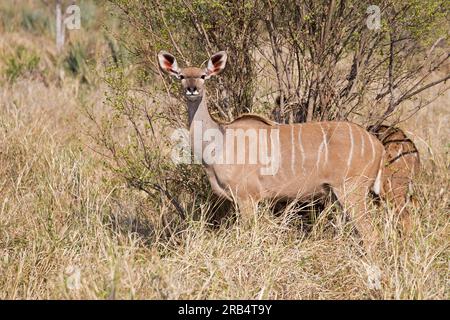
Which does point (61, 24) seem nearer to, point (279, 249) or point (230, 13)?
point (230, 13)

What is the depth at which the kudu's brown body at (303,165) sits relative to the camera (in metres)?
4.59

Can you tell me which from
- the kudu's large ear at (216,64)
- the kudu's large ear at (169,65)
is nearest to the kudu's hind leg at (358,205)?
the kudu's large ear at (216,64)

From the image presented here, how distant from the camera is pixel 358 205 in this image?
4621mm

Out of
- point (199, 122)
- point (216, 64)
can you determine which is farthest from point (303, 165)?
point (216, 64)

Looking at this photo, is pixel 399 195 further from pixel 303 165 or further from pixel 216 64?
pixel 216 64

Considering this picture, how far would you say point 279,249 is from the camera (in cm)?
427

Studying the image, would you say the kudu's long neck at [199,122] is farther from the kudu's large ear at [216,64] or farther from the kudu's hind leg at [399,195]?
the kudu's hind leg at [399,195]

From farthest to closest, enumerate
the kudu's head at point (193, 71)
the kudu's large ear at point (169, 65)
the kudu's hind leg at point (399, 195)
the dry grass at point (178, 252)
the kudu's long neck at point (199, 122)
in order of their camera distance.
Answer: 1. the kudu's hind leg at point (399, 195)
2. the kudu's long neck at point (199, 122)
3. the kudu's large ear at point (169, 65)
4. the kudu's head at point (193, 71)
5. the dry grass at point (178, 252)

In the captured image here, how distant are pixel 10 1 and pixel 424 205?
11402 mm

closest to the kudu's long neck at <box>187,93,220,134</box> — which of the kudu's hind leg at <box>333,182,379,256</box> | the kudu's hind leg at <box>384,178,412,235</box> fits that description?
the kudu's hind leg at <box>333,182,379,256</box>

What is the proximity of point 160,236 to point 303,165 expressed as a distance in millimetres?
1084

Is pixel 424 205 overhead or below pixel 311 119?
below

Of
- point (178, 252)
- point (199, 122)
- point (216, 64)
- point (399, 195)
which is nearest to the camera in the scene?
point (178, 252)
